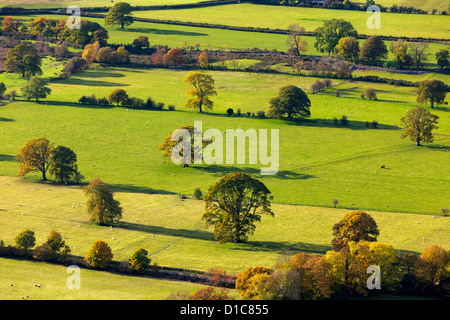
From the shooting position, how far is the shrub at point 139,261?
268 ft

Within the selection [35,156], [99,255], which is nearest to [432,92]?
[35,156]

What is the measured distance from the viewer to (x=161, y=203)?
105m

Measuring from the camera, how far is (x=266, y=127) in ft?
473

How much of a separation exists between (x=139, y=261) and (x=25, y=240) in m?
15.0

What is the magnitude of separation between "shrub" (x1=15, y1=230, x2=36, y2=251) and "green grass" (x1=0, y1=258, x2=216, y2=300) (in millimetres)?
2819

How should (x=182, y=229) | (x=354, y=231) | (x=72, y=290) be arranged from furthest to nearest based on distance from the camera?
(x=182, y=229), (x=354, y=231), (x=72, y=290)

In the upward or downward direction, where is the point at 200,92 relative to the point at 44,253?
upward

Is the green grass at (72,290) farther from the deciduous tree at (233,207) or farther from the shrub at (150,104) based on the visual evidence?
the shrub at (150,104)

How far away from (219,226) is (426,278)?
27352 mm

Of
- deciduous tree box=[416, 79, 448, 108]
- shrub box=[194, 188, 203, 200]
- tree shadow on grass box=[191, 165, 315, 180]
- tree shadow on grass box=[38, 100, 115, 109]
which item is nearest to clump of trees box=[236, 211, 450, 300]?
shrub box=[194, 188, 203, 200]

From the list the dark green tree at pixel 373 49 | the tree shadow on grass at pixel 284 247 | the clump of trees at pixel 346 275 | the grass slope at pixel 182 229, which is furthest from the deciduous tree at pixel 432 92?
the clump of trees at pixel 346 275

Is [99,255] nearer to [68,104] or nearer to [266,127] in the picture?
[266,127]
